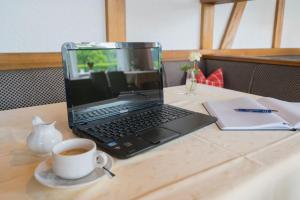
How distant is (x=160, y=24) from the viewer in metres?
2.30

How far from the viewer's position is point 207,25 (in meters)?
2.64

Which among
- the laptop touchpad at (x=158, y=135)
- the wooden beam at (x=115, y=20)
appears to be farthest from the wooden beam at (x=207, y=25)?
the laptop touchpad at (x=158, y=135)

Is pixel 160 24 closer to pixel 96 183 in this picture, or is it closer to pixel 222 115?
pixel 222 115

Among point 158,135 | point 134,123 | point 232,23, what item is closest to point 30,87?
point 134,123

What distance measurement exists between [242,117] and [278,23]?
3319 mm

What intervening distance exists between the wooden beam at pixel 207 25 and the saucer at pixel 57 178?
7.79ft

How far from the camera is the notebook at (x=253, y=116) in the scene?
809 millimetres

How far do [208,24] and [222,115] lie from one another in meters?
1.96

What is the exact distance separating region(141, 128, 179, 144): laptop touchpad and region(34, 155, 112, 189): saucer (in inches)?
7.4

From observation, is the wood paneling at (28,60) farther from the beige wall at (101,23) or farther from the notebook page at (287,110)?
the notebook page at (287,110)

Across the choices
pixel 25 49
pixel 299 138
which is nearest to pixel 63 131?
pixel 299 138

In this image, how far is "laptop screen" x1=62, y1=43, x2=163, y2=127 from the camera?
772 mm

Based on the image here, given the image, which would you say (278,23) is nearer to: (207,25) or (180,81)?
(207,25)

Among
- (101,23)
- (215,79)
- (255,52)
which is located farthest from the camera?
(255,52)
